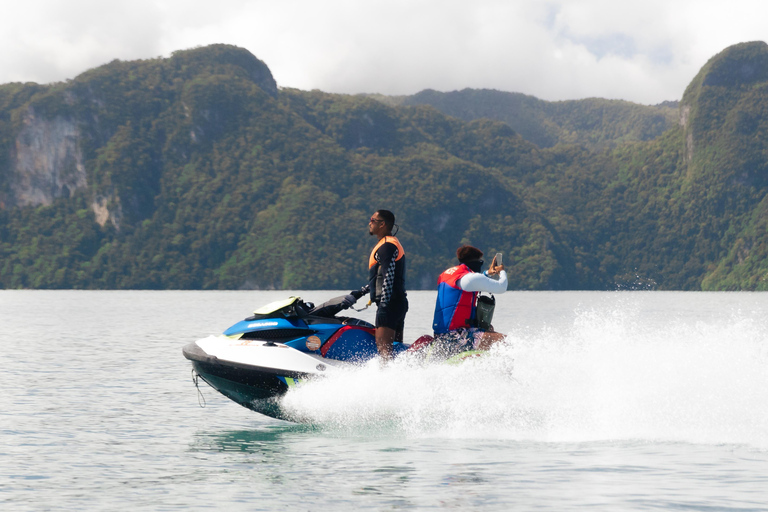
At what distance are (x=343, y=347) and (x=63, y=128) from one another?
16644 centimetres

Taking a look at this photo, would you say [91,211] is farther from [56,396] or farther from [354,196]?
[56,396]

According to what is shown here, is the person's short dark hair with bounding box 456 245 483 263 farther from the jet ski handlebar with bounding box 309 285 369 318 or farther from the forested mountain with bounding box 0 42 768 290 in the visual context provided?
the forested mountain with bounding box 0 42 768 290

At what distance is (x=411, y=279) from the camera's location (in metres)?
144

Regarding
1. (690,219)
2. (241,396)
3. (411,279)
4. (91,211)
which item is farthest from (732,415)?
(690,219)

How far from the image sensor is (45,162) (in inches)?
6437

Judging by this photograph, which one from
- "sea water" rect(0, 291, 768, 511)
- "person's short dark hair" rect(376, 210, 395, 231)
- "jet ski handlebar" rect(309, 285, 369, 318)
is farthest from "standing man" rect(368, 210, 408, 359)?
"sea water" rect(0, 291, 768, 511)

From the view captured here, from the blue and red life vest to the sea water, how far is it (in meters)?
0.44

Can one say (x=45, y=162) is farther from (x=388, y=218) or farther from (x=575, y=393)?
(x=575, y=393)

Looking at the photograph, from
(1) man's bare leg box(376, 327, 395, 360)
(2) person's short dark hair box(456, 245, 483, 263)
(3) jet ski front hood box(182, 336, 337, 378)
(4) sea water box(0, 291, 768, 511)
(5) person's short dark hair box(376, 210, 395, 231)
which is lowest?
(4) sea water box(0, 291, 768, 511)

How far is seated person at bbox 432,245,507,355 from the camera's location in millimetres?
9469

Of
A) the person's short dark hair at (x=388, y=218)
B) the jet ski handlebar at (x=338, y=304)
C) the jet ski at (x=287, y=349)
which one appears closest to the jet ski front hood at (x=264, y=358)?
the jet ski at (x=287, y=349)

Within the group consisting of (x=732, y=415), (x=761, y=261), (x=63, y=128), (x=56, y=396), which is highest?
(x=63, y=128)

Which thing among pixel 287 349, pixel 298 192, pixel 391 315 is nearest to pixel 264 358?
pixel 287 349

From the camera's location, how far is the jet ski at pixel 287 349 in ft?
32.9
